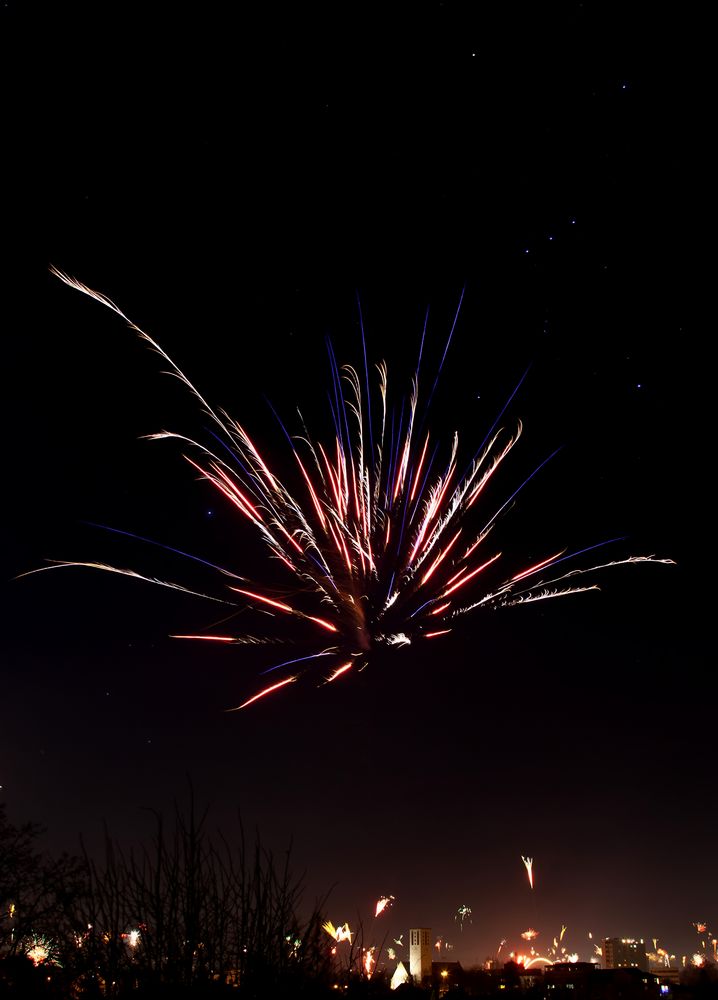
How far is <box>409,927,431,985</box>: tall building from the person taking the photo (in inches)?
2128

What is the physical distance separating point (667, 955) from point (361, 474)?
193m

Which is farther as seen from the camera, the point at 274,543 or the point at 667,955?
the point at 667,955

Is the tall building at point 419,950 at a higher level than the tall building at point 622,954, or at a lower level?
higher

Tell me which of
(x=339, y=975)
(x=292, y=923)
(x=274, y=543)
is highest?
(x=274, y=543)

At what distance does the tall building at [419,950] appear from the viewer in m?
54.1

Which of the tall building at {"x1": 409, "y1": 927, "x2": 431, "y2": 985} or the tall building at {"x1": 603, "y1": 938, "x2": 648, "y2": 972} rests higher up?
the tall building at {"x1": 409, "y1": 927, "x2": 431, "y2": 985}

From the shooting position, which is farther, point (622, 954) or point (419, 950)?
point (622, 954)

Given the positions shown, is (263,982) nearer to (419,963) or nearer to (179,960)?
(179,960)

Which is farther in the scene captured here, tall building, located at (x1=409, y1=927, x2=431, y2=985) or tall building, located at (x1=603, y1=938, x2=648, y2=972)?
tall building, located at (x1=603, y1=938, x2=648, y2=972)

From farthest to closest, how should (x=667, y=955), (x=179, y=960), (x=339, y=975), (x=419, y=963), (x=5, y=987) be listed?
(x=667, y=955) → (x=419, y=963) → (x=339, y=975) → (x=5, y=987) → (x=179, y=960)

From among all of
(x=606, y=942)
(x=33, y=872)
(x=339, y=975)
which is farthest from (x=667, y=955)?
(x=339, y=975)

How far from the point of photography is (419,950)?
5512cm

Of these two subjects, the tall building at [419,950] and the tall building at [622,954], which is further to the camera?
the tall building at [622,954]

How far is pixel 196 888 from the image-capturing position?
246 inches
